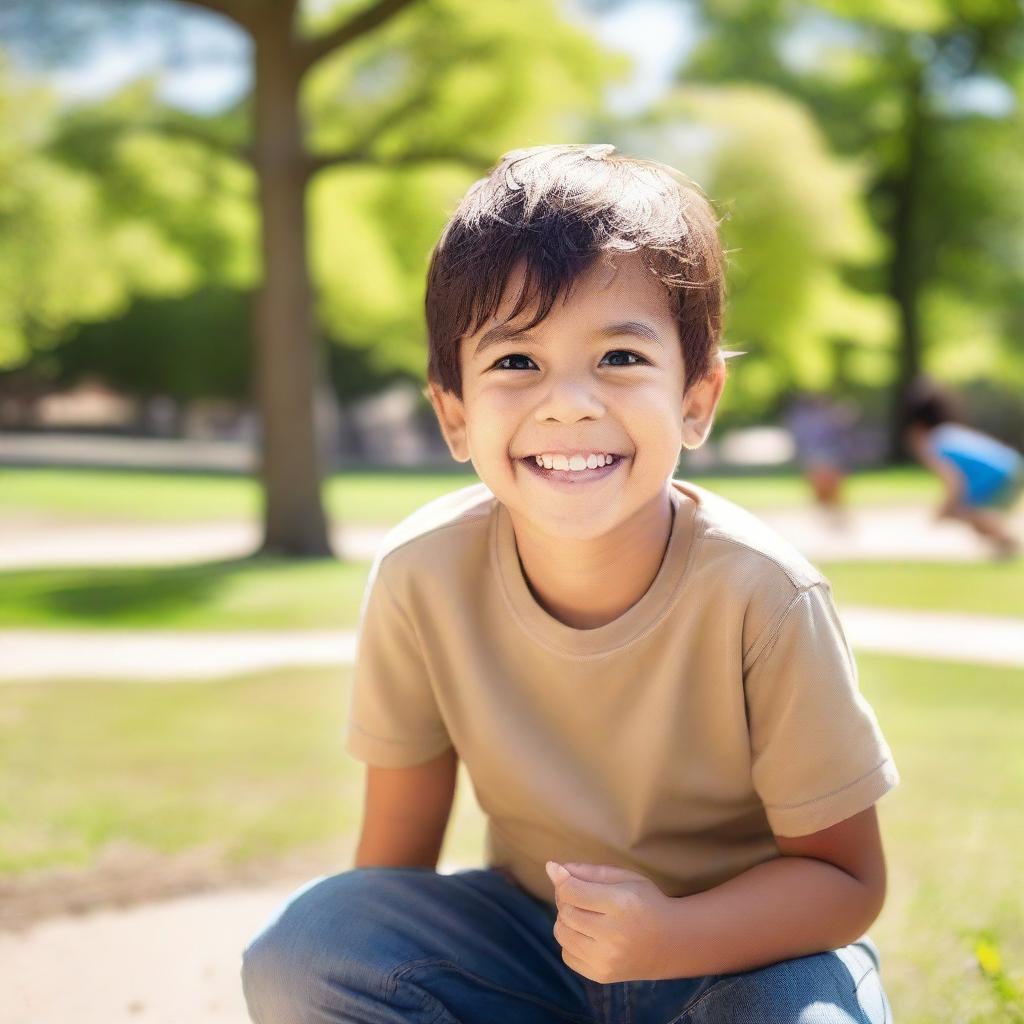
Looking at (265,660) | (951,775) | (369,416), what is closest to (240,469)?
(369,416)

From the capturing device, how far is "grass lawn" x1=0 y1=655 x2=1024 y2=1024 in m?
2.45

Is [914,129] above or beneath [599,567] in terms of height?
above

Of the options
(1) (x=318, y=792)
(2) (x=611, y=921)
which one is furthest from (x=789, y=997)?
(1) (x=318, y=792)

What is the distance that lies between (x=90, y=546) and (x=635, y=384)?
11.2 metres

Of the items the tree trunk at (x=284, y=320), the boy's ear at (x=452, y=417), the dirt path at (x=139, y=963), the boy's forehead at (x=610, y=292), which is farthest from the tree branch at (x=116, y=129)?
the boy's forehead at (x=610, y=292)

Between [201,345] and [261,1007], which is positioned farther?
[201,345]

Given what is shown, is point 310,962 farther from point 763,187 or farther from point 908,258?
point 908,258

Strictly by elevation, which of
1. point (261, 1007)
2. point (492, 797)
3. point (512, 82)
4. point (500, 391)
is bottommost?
point (261, 1007)

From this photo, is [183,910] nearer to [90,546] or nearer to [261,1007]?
[261,1007]

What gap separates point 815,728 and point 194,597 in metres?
6.69

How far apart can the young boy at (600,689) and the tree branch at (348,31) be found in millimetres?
7973

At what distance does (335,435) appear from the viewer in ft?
88.8

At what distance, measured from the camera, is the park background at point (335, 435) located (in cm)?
292

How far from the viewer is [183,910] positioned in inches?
107
